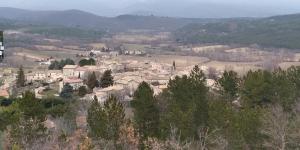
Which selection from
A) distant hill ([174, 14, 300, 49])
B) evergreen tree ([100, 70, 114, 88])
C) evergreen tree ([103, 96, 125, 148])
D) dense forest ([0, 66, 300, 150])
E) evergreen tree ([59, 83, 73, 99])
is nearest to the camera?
dense forest ([0, 66, 300, 150])

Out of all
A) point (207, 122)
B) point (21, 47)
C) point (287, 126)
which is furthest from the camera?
point (21, 47)

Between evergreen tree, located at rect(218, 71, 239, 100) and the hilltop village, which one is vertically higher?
evergreen tree, located at rect(218, 71, 239, 100)

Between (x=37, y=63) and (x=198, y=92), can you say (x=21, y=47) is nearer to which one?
(x=37, y=63)

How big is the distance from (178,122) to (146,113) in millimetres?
3935

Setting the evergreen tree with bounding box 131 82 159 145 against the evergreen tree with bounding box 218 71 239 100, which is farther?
the evergreen tree with bounding box 218 71 239 100

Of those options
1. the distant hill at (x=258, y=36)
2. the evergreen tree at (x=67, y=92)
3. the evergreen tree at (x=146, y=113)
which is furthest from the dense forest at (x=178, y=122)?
the distant hill at (x=258, y=36)

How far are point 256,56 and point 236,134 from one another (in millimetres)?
102573

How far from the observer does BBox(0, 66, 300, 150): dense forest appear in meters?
25.6

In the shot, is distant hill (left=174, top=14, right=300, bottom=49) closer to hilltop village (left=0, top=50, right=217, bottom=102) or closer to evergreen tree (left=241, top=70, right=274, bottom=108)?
hilltop village (left=0, top=50, right=217, bottom=102)

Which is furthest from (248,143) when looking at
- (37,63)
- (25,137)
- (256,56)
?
(256,56)

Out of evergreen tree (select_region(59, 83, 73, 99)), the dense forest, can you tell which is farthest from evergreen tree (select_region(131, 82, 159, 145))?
evergreen tree (select_region(59, 83, 73, 99))

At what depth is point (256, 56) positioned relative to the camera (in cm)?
12606

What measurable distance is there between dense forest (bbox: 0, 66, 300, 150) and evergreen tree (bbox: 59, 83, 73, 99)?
1859 centimetres

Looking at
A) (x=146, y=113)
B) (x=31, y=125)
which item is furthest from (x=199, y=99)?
(x=31, y=125)
